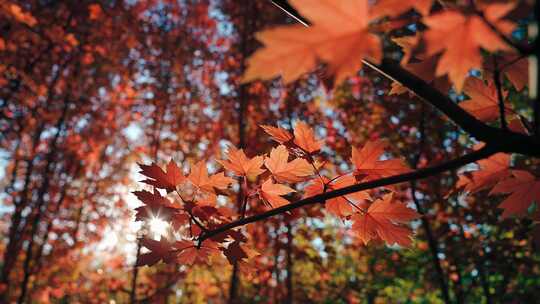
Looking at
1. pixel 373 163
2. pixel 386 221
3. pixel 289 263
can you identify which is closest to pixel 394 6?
pixel 373 163

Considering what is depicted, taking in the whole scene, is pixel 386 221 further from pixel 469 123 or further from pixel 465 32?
pixel 465 32

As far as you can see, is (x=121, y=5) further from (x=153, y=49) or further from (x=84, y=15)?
(x=153, y=49)

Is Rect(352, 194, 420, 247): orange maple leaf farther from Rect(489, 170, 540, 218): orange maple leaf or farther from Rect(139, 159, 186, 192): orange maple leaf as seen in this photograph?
Rect(139, 159, 186, 192): orange maple leaf

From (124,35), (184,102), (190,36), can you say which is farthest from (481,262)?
(124,35)

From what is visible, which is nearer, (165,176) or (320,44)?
(320,44)

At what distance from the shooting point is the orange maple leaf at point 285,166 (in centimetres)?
108

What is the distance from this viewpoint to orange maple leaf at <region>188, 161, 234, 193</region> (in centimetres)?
115

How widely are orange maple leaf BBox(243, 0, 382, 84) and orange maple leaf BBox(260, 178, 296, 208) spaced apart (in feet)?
2.08

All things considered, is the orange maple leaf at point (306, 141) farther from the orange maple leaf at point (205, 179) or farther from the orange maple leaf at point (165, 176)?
the orange maple leaf at point (165, 176)

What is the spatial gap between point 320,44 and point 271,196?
70 centimetres

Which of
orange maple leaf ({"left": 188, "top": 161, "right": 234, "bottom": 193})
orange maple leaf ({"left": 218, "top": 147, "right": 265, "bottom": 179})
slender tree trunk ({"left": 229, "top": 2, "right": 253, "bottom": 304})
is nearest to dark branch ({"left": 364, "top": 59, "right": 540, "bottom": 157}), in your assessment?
orange maple leaf ({"left": 218, "top": 147, "right": 265, "bottom": 179})

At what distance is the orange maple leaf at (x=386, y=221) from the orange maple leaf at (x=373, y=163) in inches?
2.8

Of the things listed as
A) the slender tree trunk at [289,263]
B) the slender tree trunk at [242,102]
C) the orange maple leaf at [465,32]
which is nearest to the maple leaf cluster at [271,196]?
the orange maple leaf at [465,32]

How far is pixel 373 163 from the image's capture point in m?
1.01
